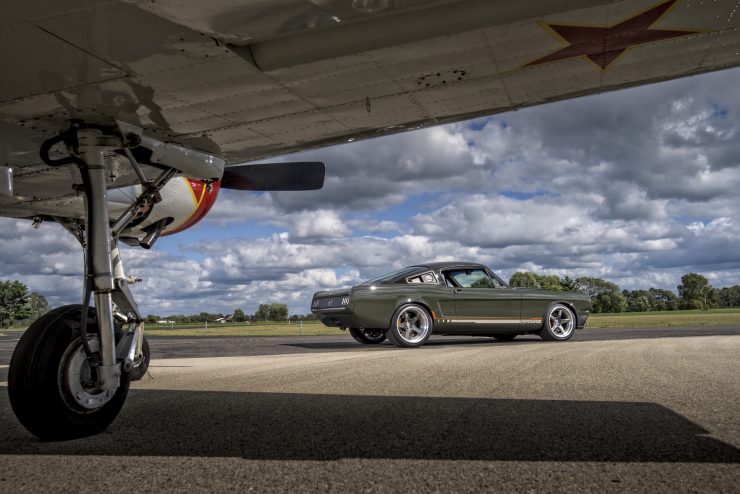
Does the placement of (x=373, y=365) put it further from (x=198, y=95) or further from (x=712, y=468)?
(x=712, y=468)

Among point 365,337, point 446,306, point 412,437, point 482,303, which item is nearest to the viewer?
point 412,437

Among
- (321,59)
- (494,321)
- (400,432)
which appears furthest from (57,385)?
(494,321)

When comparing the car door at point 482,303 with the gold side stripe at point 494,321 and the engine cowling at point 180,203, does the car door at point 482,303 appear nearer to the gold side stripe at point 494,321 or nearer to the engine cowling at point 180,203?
the gold side stripe at point 494,321

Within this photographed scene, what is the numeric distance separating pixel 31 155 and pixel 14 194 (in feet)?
4.00

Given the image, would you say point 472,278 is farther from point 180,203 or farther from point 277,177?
point 180,203

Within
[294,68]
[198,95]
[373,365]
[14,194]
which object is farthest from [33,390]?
[373,365]

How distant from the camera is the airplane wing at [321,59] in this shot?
8.05 ft

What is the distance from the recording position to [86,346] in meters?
3.22

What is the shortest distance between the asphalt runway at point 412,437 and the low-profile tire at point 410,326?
168 inches

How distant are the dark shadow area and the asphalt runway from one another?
0.01 m

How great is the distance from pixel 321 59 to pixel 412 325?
754 centimetres

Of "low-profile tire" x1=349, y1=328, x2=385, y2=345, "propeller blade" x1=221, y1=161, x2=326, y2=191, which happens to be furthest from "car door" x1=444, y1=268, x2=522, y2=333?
"propeller blade" x1=221, y1=161, x2=326, y2=191

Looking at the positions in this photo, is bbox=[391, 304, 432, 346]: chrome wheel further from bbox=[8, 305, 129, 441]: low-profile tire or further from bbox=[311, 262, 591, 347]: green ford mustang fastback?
bbox=[8, 305, 129, 441]: low-profile tire

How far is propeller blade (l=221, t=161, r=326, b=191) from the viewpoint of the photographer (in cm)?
669
